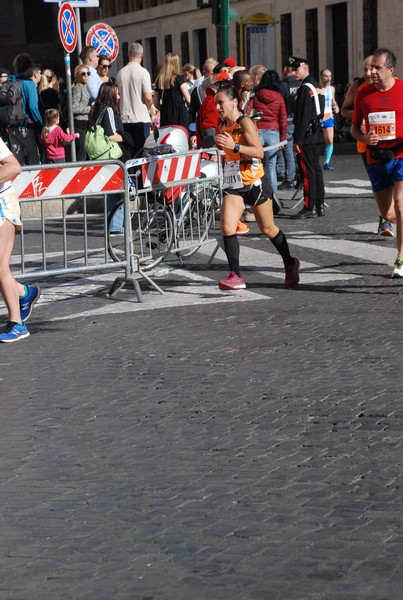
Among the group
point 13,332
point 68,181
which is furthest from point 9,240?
point 68,181

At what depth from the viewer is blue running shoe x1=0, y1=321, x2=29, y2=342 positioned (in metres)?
9.02

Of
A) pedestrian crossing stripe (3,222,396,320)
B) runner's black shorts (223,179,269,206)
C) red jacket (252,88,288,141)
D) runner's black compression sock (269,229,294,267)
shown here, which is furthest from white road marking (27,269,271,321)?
red jacket (252,88,288,141)

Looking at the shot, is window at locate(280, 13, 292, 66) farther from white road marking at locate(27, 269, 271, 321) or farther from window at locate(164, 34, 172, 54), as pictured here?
white road marking at locate(27, 269, 271, 321)

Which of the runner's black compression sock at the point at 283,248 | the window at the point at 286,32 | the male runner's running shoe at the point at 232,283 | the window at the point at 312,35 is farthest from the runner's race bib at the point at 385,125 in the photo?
the window at the point at 286,32

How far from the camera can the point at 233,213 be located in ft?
35.6

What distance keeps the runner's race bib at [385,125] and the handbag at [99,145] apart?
15.7ft

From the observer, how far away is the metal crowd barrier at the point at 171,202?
1105cm

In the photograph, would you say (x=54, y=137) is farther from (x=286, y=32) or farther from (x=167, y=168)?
(x=286, y=32)

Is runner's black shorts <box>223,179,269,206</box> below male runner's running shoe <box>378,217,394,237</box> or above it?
above

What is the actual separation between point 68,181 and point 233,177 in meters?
1.34

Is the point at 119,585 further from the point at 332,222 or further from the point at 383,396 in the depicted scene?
the point at 332,222

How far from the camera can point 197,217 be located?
479 inches

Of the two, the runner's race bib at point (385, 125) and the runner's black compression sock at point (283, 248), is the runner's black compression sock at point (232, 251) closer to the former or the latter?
the runner's black compression sock at point (283, 248)

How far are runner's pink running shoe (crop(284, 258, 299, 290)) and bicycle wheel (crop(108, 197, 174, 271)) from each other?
1.11 metres
